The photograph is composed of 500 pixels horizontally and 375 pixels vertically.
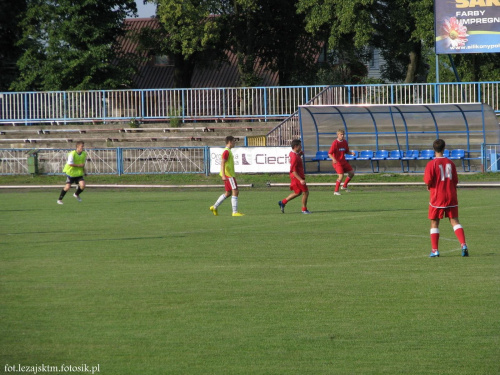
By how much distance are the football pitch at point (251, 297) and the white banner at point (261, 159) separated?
15.6 meters

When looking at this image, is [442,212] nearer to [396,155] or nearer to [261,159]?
[261,159]

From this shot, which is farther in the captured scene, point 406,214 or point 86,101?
point 86,101

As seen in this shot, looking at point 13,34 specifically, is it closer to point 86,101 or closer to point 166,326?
point 86,101

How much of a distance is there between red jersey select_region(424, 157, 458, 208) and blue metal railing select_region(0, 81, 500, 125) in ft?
86.3

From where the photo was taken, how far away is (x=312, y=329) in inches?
303

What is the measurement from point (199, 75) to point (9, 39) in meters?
12.8

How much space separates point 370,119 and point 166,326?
29.8m

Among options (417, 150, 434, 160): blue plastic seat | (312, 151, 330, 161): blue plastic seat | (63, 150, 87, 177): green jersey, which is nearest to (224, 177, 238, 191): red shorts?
(63, 150, 87, 177): green jersey

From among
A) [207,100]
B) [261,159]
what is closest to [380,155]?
[261,159]

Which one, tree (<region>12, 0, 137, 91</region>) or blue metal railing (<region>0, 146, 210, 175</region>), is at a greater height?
tree (<region>12, 0, 137, 91</region>)

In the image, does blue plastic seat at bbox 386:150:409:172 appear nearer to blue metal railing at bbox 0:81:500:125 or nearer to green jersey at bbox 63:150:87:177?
blue metal railing at bbox 0:81:500:125

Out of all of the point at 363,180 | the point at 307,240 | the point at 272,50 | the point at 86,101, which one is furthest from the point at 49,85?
the point at 307,240

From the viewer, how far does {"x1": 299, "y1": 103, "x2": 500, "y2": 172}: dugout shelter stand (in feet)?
115

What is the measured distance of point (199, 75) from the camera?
55.5 m
